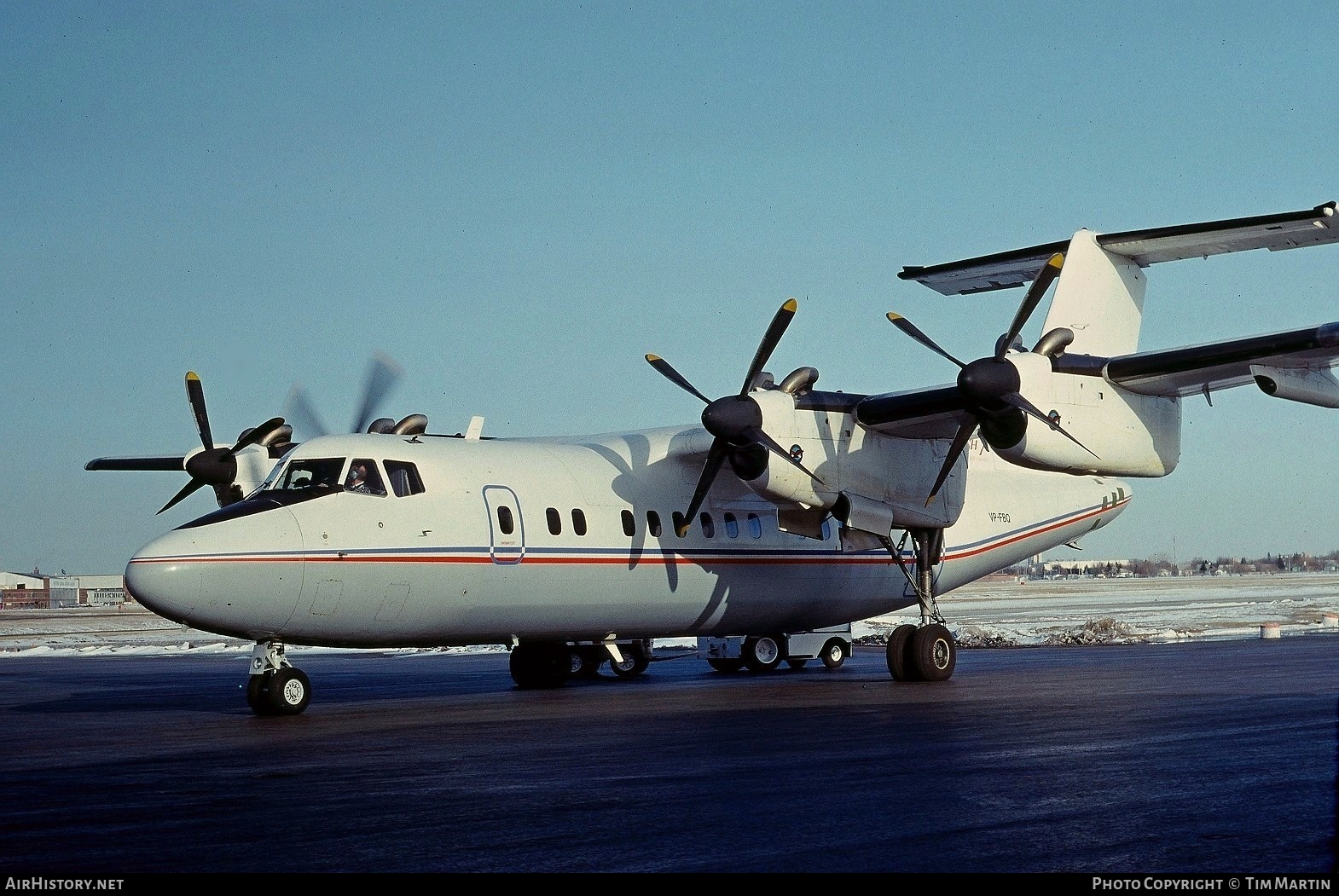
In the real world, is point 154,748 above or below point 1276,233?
below

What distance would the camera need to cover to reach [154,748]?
12602mm

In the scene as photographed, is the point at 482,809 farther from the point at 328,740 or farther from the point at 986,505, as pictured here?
the point at 986,505

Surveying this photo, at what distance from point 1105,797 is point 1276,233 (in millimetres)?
12797

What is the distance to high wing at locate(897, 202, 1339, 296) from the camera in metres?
18.3

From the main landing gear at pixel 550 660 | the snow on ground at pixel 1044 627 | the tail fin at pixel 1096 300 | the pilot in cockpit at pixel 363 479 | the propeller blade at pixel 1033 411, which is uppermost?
the tail fin at pixel 1096 300

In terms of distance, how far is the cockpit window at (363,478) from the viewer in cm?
1694

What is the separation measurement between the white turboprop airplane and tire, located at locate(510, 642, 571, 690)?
0.03 meters

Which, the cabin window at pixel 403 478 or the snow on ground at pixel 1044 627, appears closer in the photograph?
the cabin window at pixel 403 478

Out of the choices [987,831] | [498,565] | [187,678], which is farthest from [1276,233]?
[187,678]

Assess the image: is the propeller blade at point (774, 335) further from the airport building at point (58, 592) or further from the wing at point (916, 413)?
the airport building at point (58, 592)

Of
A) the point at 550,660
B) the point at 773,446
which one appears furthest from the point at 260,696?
the point at 773,446

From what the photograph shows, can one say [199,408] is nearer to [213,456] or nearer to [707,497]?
[213,456]

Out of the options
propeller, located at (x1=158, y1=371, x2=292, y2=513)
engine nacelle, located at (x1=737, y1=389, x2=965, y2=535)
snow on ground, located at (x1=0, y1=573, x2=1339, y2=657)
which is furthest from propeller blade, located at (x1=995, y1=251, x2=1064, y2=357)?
snow on ground, located at (x1=0, y1=573, x2=1339, y2=657)

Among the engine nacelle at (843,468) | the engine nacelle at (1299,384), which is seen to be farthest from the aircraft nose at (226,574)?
the engine nacelle at (1299,384)
